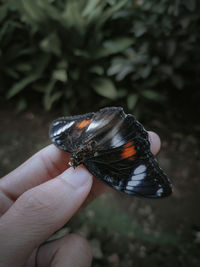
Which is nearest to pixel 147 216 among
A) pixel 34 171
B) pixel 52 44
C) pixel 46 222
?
pixel 34 171

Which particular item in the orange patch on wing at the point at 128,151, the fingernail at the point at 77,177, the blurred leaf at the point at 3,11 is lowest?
the orange patch on wing at the point at 128,151

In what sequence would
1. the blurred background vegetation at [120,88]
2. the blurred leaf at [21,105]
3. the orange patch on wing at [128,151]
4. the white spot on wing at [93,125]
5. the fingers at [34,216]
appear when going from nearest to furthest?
1. the fingers at [34,216]
2. the orange patch on wing at [128,151]
3. the white spot on wing at [93,125]
4. the blurred background vegetation at [120,88]
5. the blurred leaf at [21,105]

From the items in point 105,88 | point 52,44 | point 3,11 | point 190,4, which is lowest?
point 105,88

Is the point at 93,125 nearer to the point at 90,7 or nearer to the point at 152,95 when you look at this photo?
the point at 152,95

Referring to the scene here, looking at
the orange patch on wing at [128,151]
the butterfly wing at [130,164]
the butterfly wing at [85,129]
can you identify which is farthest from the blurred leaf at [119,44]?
the orange patch on wing at [128,151]

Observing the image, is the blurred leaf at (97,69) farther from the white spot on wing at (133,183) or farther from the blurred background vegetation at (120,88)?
the white spot on wing at (133,183)

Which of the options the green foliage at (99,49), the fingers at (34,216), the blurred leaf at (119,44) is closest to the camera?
the fingers at (34,216)

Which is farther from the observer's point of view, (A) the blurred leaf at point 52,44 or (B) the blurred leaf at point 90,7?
(B) the blurred leaf at point 90,7

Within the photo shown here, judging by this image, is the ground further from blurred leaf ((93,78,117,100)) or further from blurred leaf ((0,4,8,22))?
blurred leaf ((0,4,8,22))
